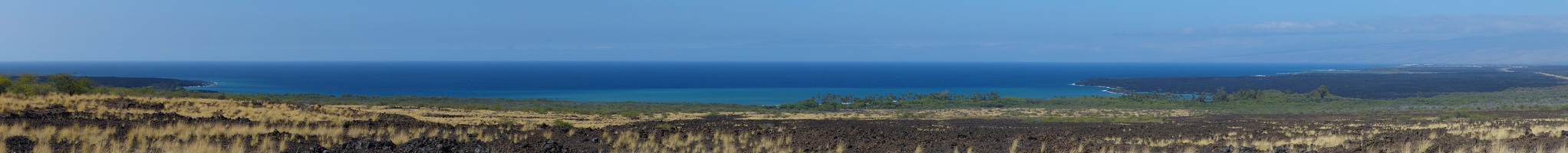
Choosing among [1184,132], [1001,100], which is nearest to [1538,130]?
[1184,132]

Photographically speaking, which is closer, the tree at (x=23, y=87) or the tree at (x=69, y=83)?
the tree at (x=23, y=87)

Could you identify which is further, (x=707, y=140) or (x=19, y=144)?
(x=707, y=140)

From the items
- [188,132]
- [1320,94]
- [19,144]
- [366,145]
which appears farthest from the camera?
[1320,94]

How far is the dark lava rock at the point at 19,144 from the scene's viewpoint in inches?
424

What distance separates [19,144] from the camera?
11211 millimetres

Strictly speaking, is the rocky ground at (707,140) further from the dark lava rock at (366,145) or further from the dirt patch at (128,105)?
the dirt patch at (128,105)

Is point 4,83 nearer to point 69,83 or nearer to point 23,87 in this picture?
point 23,87

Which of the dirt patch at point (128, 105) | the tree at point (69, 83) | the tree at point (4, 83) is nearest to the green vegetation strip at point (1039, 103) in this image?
the tree at point (69, 83)

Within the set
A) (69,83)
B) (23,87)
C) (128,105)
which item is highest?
(128,105)

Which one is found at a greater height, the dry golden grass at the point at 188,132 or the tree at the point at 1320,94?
the dry golden grass at the point at 188,132

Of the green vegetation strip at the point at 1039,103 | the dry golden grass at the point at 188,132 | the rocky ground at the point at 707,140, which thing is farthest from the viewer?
the green vegetation strip at the point at 1039,103

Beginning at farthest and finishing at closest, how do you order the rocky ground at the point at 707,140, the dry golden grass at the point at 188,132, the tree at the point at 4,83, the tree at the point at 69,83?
1. the tree at the point at 69,83
2. the tree at the point at 4,83
3. the rocky ground at the point at 707,140
4. the dry golden grass at the point at 188,132

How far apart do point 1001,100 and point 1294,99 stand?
2157cm

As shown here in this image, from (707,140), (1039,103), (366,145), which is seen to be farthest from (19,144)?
(1039,103)
